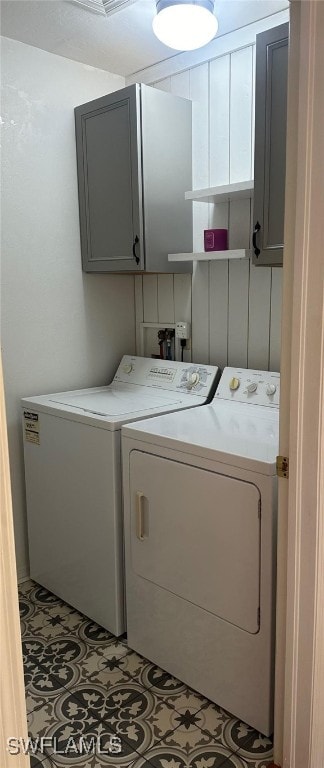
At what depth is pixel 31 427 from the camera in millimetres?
2574

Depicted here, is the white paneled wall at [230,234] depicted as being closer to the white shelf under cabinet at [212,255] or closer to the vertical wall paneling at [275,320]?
the vertical wall paneling at [275,320]

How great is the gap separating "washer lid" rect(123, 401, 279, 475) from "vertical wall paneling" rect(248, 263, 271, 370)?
10.7 inches

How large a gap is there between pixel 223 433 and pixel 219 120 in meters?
1.45

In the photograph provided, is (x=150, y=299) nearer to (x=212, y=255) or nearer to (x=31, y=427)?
(x=212, y=255)

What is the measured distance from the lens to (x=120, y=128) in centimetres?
248

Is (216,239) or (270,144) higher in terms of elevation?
(270,144)

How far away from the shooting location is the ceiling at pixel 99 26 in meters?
2.12

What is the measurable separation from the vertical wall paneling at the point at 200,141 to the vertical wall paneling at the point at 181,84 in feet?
0.08

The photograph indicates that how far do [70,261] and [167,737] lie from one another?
6.71 ft

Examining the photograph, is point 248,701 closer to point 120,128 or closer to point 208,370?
point 208,370

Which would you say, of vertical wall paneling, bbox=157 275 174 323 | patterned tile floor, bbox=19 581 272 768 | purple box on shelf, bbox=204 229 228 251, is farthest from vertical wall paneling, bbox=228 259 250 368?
patterned tile floor, bbox=19 581 272 768

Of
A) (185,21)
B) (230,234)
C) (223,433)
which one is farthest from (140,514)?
(185,21)

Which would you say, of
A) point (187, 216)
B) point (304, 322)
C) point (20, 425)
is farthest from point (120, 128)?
point (304, 322)

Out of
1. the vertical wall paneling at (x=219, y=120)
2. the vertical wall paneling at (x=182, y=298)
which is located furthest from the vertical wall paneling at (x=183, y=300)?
the vertical wall paneling at (x=219, y=120)
